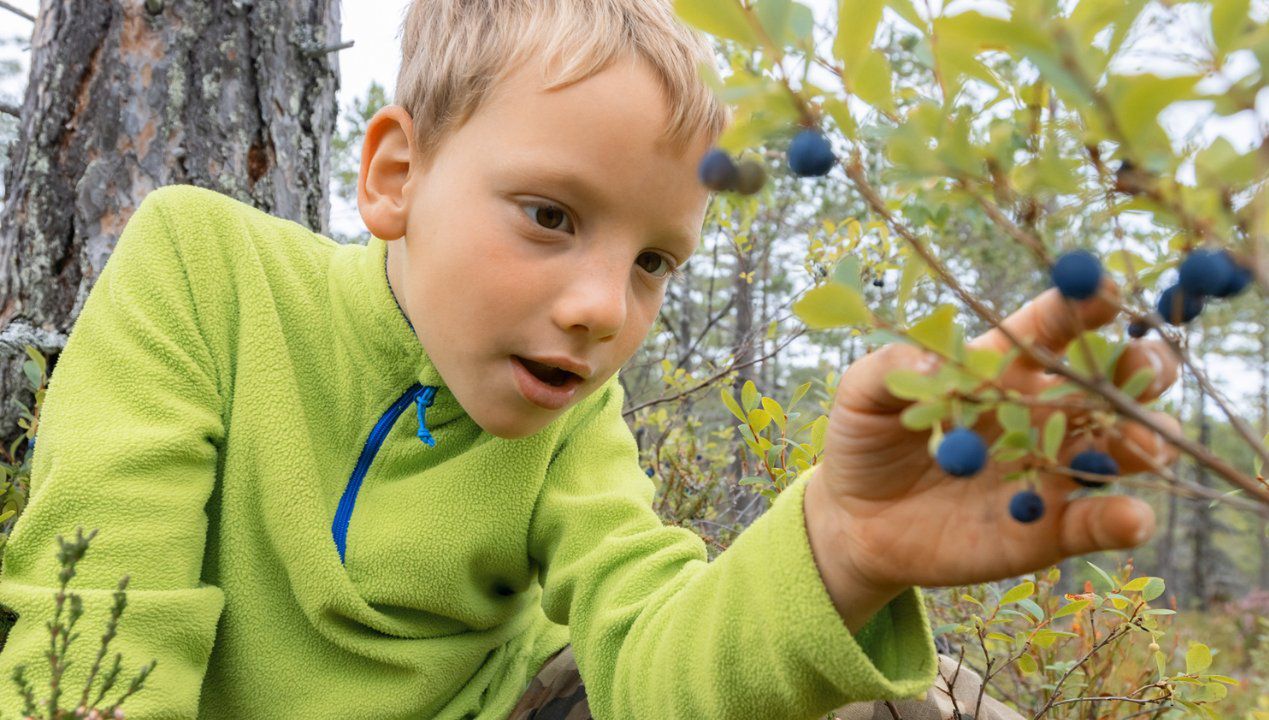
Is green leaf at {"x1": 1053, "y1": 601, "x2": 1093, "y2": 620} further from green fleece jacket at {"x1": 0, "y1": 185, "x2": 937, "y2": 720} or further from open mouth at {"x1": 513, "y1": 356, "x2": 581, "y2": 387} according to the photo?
open mouth at {"x1": 513, "y1": 356, "x2": 581, "y2": 387}

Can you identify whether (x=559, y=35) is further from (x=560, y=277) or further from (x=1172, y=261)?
(x=1172, y=261)

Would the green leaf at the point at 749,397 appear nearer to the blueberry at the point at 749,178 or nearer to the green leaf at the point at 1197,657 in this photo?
the green leaf at the point at 1197,657

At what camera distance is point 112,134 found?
7.74 ft

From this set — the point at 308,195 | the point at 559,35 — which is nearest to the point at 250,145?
the point at 308,195

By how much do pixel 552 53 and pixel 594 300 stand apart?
40 cm

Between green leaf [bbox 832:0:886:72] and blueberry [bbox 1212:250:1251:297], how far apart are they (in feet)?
0.97

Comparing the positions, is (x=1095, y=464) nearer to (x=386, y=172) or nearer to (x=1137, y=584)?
(x=1137, y=584)

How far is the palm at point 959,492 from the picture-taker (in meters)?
0.80

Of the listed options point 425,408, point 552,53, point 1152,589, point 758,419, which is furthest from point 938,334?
point 425,408

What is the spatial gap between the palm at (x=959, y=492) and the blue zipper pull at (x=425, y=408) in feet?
2.90

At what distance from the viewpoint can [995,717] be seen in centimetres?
170

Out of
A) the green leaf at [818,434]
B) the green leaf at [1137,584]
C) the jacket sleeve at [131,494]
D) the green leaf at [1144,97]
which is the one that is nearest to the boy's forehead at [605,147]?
the green leaf at [818,434]

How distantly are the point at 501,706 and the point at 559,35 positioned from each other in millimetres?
1330

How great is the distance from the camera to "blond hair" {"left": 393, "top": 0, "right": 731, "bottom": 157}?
144 centimetres
